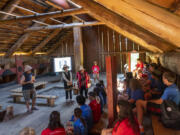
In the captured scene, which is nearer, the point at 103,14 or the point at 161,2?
the point at 161,2

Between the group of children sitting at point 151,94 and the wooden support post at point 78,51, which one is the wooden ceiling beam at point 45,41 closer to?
the wooden support post at point 78,51

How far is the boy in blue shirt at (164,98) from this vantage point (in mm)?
2373

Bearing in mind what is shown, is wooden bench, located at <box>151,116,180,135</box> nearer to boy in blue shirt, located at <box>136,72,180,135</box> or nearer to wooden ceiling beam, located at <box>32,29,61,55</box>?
boy in blue shirt, located at <box>136,72,180,135</box>

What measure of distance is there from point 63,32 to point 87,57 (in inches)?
122

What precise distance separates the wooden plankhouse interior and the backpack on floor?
15 cm

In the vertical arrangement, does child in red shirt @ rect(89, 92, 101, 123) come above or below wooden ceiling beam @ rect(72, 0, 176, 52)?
below

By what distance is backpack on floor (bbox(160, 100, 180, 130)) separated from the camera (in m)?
2.15

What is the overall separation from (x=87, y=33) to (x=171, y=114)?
38.0ft

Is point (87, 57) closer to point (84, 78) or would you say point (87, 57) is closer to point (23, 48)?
point (23, 48)

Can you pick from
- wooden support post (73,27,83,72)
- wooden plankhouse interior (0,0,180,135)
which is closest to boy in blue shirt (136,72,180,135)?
wooden plankhouse interior (0,0,180,135)

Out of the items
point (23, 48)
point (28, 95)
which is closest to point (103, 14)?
point (28, 95)

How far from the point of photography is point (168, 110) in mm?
2207

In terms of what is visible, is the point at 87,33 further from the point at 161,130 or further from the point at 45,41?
the point at 161,130

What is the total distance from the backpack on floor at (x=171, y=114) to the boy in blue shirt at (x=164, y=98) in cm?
21
